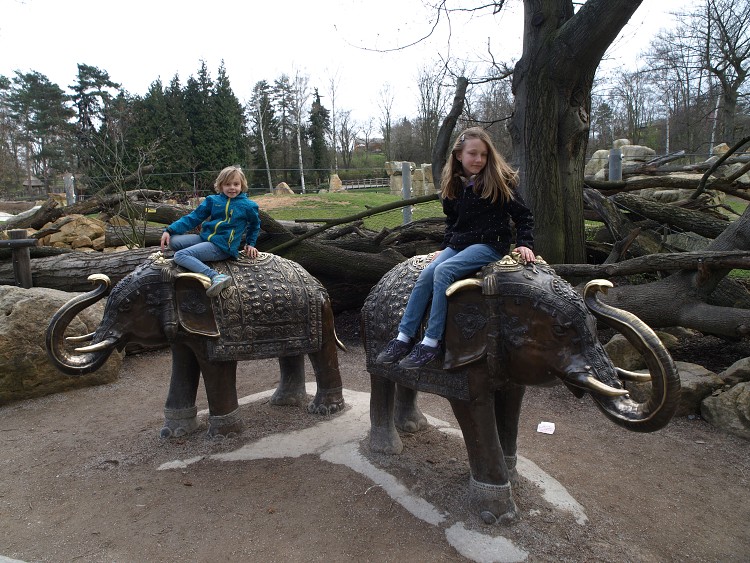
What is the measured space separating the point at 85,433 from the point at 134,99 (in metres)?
25.4

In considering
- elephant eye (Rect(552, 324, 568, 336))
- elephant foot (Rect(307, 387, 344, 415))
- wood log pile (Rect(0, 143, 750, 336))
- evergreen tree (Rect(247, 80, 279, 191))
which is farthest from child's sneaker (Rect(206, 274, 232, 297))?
evergreen tree (Rect(247, 80, 279, 191))

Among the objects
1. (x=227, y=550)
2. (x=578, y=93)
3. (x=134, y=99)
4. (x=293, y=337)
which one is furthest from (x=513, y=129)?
(x=134, y=99)

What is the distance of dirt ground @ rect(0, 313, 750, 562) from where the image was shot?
298cm

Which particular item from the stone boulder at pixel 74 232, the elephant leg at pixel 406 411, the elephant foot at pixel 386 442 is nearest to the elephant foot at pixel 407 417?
the elephant leg at pixel 406 411

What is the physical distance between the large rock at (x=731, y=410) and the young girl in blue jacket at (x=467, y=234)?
2.84 meters

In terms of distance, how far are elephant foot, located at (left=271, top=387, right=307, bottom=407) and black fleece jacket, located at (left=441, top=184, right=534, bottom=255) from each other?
2.46 meters

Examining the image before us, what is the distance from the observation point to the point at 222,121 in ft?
94.6

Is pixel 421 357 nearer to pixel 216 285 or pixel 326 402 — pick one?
pixel 216 285

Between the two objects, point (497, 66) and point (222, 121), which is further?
point (222, 121)

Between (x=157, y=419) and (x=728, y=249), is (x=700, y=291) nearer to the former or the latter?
(x=728, y=249)

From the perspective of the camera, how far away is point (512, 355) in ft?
9.45

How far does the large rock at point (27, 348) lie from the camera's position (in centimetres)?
558

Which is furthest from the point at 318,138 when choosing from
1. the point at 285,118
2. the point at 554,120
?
the point at 554,120

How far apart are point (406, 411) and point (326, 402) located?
80 cm
